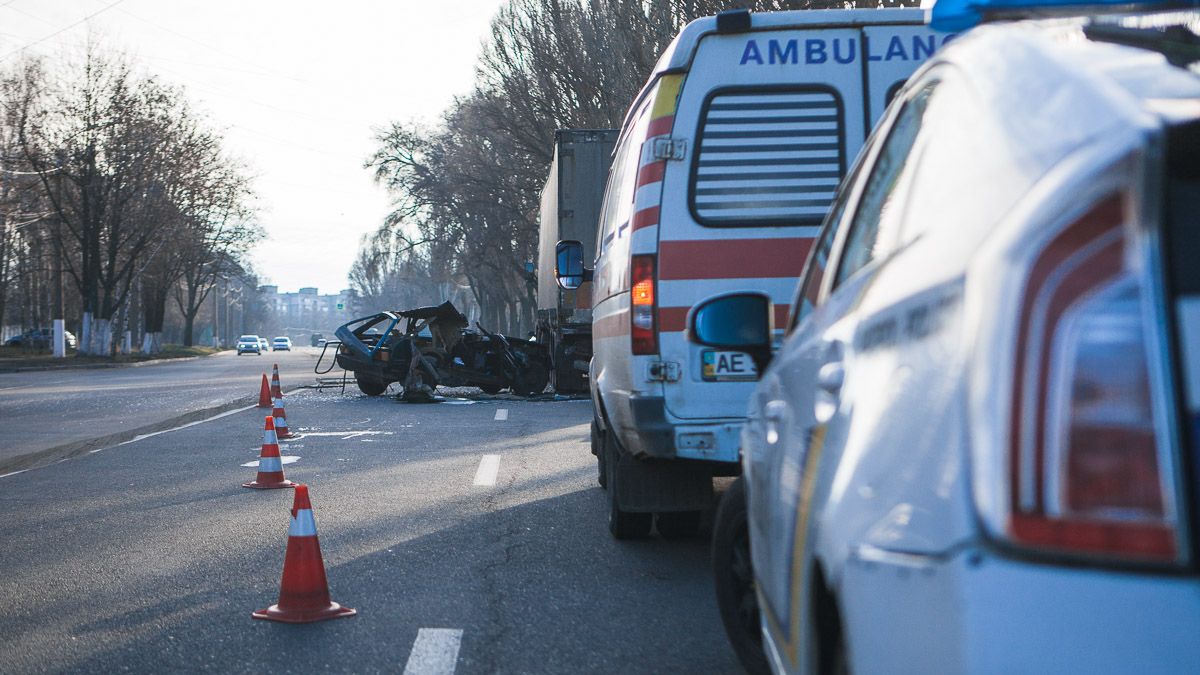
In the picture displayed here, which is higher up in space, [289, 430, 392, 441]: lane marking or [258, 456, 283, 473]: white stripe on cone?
[258, 456, 283, 473]: white stripe on cone

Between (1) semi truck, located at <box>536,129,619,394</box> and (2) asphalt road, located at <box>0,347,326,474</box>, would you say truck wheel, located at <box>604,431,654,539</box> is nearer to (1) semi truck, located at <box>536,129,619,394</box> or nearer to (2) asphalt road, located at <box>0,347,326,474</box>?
(2) asphalt road, located at <box>0,347,326,474</box>

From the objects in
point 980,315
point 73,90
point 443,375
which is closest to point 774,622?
point 980,315

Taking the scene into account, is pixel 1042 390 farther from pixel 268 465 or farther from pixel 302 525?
pixel 268 465

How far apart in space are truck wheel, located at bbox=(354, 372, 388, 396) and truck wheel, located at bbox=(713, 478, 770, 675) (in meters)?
20.1

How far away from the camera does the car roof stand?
5.36ft

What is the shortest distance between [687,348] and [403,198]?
4857cm

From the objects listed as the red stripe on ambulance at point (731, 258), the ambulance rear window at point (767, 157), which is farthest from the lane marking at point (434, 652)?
the ambulance rear window at point (767, 157)

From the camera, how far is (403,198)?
177 ft

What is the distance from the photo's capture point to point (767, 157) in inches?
258

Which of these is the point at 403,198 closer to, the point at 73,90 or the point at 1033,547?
the point at 73,90

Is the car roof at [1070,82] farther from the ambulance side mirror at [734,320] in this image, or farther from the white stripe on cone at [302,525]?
the white stripe on cone at [302,525]

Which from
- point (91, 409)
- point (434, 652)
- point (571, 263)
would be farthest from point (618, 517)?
point (91, 409)

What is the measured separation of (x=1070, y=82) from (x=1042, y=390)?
0.46 meters

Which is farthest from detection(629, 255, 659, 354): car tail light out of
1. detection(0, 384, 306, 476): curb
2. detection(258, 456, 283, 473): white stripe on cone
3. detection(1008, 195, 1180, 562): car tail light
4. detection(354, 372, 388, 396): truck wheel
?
detection(354, 372, 388, 396): truck wheel
